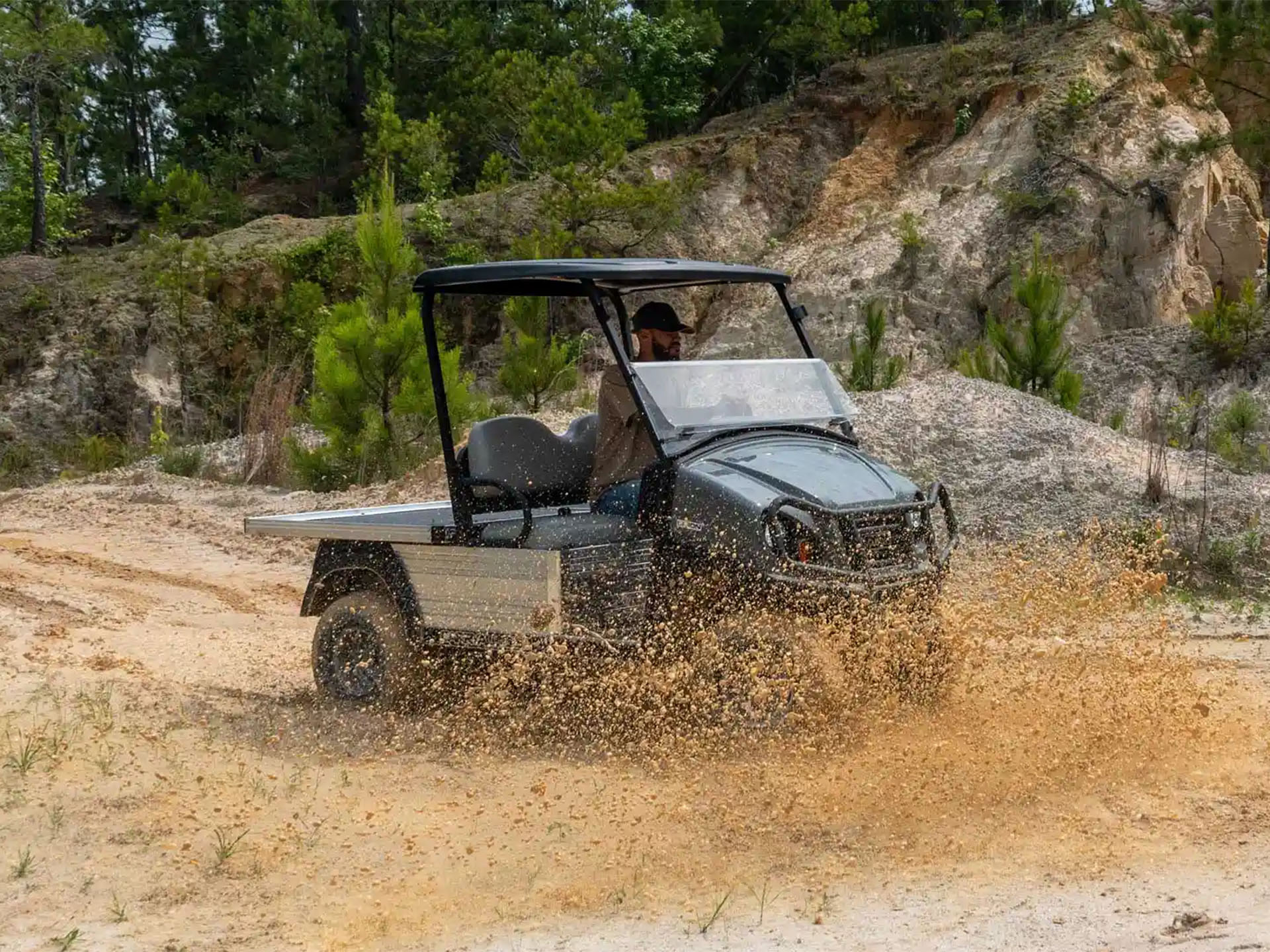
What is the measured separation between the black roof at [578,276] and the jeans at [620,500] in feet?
2.75

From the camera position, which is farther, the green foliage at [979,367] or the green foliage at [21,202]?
the green foliage at [21,202]

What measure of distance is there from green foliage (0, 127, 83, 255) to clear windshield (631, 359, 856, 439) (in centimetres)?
2676

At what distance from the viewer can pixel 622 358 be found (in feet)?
19.4

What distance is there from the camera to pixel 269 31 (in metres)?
36.8

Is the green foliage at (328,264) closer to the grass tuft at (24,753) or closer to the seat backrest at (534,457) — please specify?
the seat backrest at (534,457)

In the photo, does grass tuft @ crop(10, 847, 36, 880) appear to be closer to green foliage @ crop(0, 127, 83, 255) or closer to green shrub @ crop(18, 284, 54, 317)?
green shrub @ crop(18, 284, 54, 317)

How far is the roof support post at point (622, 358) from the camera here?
5.77 metres

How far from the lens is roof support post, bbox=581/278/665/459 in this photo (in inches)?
227

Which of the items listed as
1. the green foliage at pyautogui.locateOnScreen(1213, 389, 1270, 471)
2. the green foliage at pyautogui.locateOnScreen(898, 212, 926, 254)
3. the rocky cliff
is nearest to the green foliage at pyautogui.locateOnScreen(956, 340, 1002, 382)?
the green foliage at pyautogui.locateOnScreen(1213, 389, 1270, 471)

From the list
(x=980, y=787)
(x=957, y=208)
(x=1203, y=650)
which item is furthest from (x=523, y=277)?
(x=957, y=208)

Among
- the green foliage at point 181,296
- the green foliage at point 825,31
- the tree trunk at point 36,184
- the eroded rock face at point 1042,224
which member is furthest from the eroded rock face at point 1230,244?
the tree trunk at point 36,184

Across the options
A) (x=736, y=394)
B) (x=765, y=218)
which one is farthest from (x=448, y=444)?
(x=765, y=218)

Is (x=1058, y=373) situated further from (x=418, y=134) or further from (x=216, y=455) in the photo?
(x=418, y=134)

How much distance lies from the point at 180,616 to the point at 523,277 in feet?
14.6
